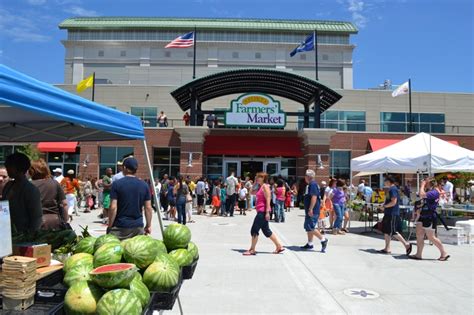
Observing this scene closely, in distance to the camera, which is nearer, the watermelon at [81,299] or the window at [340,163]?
the watermelon at [81,299]

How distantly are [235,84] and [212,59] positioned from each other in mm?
37664

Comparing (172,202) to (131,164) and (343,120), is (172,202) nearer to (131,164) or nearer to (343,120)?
(131,164)

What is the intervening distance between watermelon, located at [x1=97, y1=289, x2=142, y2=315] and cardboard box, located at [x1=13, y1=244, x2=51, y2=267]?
818mm

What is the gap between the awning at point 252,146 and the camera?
25.3m

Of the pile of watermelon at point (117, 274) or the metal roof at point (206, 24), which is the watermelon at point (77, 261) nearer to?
the pile of watermelon at point (117, 274)

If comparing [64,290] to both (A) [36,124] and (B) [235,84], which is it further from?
(B) [235,84]

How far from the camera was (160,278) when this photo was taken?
2984 millimetres

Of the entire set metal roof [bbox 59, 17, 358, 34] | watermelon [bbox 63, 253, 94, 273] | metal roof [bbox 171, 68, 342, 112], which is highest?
metal roof [bbox 59, 17, 358, 34]

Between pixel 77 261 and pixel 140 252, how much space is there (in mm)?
488

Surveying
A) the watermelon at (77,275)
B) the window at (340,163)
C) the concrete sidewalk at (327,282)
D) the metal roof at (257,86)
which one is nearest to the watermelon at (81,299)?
the watermelon at (77,275)

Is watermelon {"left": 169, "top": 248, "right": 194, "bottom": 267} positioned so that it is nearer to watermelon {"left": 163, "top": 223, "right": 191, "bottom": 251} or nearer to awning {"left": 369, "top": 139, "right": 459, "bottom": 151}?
watermelon {"left": 163, "top": 223, "right": 191, "bottom": 251}

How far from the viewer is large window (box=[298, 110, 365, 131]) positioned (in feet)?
109

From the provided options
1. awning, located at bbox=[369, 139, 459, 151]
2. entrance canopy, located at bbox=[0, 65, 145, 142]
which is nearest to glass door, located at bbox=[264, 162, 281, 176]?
→ awning, located at bbox=[369, 139, 459, 151]

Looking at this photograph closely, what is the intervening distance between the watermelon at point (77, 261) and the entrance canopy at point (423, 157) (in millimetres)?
10364
